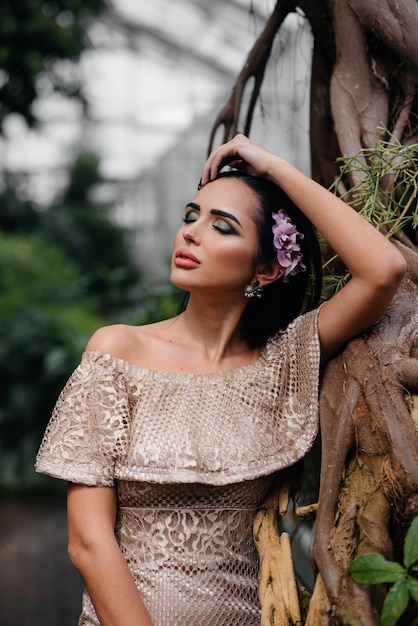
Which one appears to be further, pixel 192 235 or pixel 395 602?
pixel 192 235

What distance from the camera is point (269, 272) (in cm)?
197

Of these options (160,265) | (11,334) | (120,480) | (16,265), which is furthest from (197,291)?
(160,265)

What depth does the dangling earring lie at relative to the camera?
1.92 metres

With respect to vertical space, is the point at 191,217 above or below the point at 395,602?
above

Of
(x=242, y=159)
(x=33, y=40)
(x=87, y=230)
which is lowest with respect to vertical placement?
(x=87, y=230)

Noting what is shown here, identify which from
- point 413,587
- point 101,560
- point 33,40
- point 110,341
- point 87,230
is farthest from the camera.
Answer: point 87,230

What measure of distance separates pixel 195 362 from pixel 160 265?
1322 cm

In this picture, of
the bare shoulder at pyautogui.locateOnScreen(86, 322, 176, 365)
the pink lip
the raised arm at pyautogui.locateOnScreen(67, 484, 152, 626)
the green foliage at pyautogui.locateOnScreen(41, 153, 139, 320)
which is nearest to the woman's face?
the pink lip

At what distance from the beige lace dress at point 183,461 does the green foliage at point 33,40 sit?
7.30 m

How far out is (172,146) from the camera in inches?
583

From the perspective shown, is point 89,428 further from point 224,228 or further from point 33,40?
point 33,40

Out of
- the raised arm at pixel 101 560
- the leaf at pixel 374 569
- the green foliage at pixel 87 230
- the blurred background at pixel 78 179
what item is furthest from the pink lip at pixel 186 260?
the green foliage at pixel 87 230

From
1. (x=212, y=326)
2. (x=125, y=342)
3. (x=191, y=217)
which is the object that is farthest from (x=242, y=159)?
(x=125, y=342)

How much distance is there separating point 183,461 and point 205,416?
117 mm
